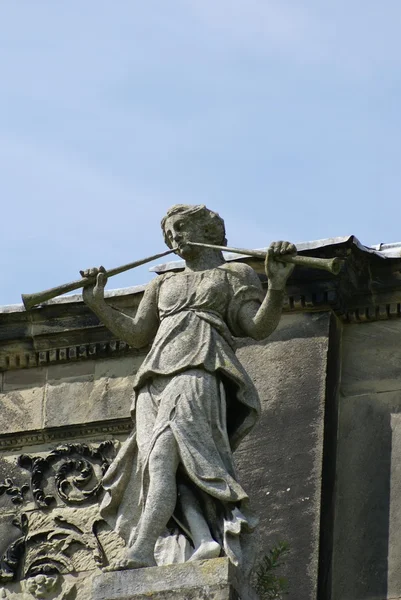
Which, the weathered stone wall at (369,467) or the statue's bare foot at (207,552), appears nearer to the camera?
the statue's bare foot at (207,552)

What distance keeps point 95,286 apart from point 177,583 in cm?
193

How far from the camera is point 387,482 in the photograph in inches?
534

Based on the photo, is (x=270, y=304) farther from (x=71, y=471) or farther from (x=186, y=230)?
(x=71, y=471)

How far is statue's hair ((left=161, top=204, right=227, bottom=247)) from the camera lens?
43.3 ft

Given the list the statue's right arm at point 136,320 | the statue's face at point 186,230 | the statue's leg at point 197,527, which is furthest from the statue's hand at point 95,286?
the statue's leg at point 197,527

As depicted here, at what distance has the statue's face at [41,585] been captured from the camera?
13953mm

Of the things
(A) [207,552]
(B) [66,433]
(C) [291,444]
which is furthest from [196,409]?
(B) [66,433]

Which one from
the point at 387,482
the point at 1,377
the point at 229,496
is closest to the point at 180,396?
the point at 229,496

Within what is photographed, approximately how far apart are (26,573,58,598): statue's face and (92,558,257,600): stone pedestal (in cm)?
199

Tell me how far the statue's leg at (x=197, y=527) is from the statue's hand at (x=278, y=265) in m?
1.09

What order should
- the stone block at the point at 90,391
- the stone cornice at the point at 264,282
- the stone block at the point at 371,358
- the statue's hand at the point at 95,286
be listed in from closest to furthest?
the statue's hand at the point at 95,286 → the stone block at the point at 371,358 → the stone cornice at the point at 264,282 → the stone block at the point at 90,391

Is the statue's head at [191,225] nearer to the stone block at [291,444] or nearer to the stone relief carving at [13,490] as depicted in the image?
the stone block at [291,444]

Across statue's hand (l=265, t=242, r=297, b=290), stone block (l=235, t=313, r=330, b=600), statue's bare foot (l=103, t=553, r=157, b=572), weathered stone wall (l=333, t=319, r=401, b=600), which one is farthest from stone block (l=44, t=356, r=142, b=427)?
statue's bare foot (l=103, t=553, r=157, b=572)

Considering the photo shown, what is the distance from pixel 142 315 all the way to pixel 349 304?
1.51 meters
